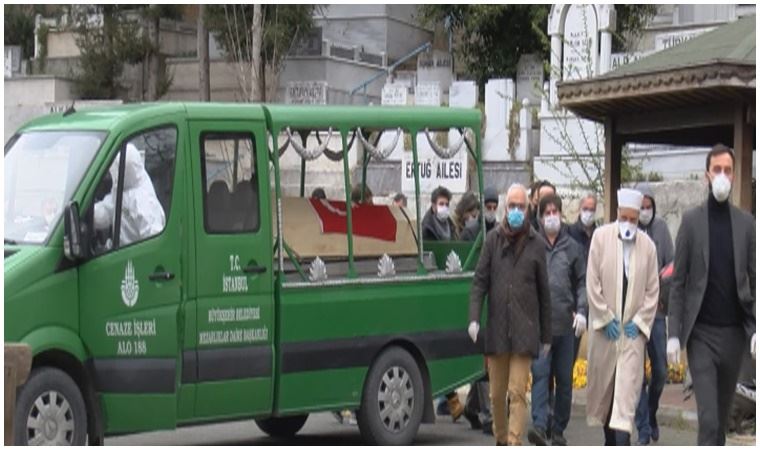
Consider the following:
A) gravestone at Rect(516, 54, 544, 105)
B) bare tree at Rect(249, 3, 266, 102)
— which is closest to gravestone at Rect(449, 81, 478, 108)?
gravestone at Rect(516, 54, 544, 105)

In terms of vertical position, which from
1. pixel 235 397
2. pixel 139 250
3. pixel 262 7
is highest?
pixel 262 7

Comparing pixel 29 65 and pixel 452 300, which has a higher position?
pixel 29 65

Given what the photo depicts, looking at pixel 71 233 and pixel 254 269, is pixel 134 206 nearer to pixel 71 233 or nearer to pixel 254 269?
pixel 71 233

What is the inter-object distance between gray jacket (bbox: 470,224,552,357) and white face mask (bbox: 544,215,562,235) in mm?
1009

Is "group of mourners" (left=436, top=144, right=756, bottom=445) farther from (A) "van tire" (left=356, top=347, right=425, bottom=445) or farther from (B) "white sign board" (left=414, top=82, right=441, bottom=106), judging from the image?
(B) "white sign board" (left=414, top=82, right=441, bottom=106)

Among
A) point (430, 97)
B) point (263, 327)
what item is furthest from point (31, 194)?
point (430, 97)

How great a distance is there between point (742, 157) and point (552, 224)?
235cm

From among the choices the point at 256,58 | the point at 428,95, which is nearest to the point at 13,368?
the point at 428,95

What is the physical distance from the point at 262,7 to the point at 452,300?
89.4ft

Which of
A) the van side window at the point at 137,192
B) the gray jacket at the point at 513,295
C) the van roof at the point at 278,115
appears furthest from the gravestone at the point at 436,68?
the van side window at the point at 137,192

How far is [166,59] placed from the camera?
4456cm

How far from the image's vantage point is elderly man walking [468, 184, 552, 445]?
1262 centimetres

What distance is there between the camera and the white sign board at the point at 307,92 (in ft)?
131

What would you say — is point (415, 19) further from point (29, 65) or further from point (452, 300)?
point (452, 300)
